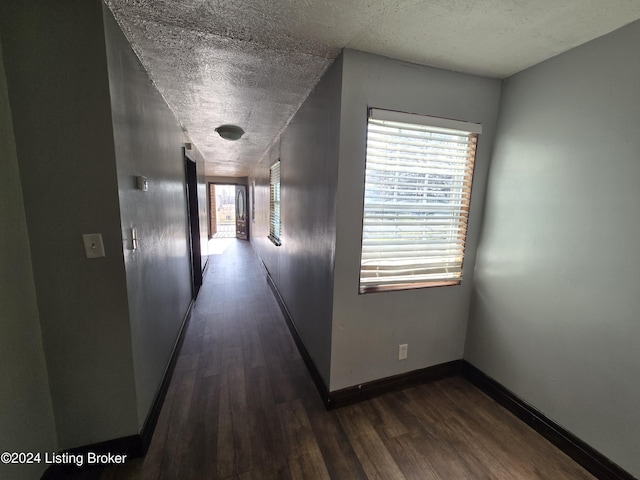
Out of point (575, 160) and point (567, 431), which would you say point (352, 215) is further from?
point (567, 431)

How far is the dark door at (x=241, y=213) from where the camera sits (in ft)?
28.7

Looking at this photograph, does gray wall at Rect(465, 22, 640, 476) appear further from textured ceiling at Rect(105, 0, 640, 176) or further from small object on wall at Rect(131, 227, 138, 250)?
small object on wall at Rect(131, 227, 138, 250)

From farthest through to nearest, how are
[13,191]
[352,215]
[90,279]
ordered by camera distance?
[352,215] → [90,279] → [13,191]

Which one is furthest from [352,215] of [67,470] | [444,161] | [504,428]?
[67,470]

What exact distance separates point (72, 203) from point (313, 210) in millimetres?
1427

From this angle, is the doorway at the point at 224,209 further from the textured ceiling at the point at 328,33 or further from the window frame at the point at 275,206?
the textured ceiling at the point at 328,33

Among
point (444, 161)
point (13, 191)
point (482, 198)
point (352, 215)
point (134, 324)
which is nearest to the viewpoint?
point (13, 191)

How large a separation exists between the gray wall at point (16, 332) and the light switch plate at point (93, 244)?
8.6 inches

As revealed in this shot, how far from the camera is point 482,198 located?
195 centimetres

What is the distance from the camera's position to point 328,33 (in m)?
1.32

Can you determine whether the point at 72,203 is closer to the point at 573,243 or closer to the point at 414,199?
the point at 414,199

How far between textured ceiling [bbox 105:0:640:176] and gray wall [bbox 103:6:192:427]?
20 centimetres

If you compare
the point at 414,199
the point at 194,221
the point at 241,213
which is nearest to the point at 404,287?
the point at 414,199

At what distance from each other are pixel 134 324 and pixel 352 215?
4.62 feet
